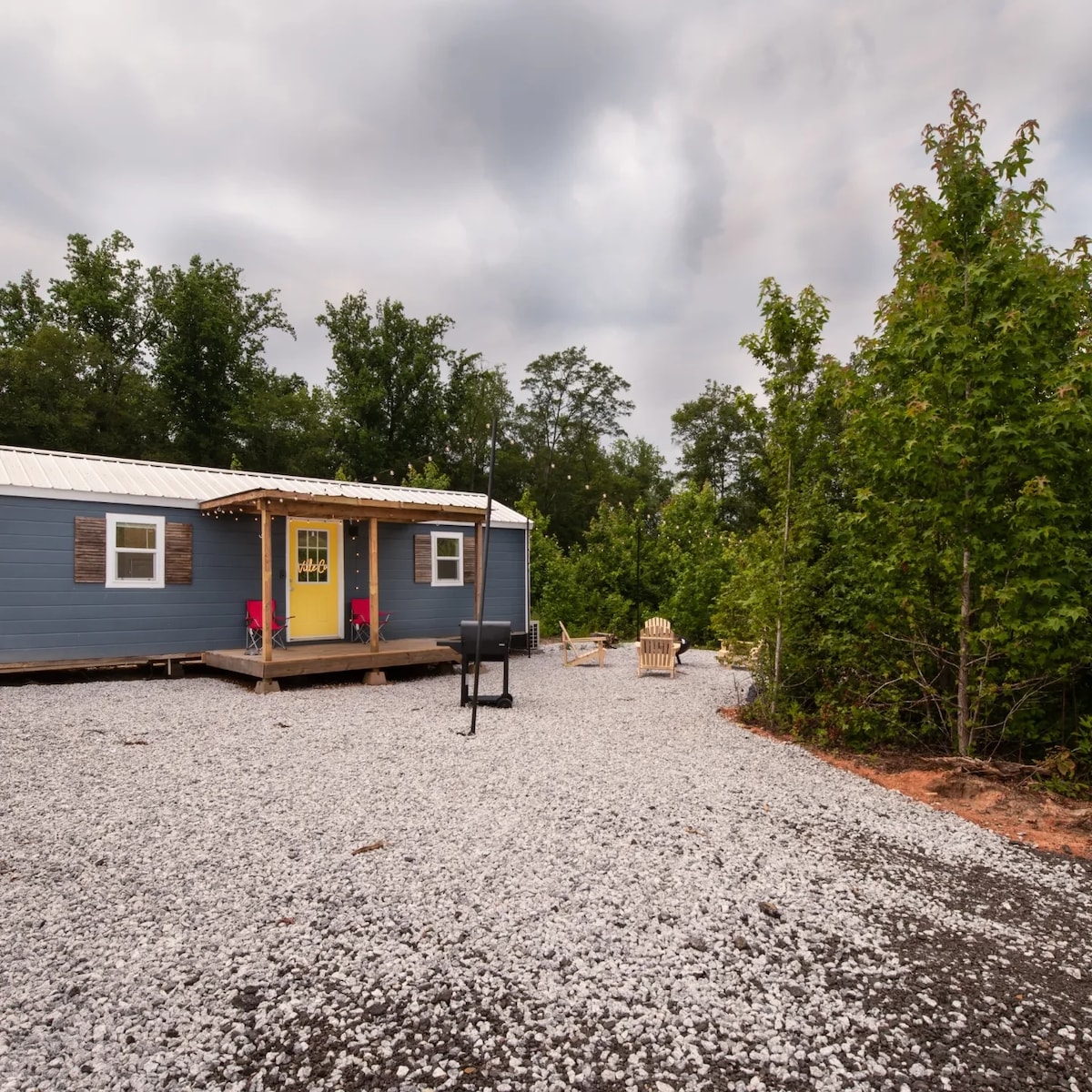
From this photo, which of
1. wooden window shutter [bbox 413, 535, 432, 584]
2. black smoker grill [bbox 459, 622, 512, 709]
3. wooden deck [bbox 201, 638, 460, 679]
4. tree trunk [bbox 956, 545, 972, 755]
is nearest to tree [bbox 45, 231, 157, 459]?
wooden window shutter [bbox 413, 535, 432, 584]

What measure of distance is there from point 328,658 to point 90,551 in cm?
331

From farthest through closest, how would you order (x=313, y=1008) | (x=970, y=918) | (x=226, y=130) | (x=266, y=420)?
(x=266, y=420), (x=226, y=130), (x=970, y=918), (x=313, y=1008)

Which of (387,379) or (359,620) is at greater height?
(387,379)

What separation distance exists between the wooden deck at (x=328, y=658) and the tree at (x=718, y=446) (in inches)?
766

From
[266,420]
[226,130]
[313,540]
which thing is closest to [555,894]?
[313,540]

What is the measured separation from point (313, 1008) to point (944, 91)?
6914mm

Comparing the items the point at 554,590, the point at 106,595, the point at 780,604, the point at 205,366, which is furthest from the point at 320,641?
the point at 205,366

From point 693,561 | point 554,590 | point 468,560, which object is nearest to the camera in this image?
point 468,560

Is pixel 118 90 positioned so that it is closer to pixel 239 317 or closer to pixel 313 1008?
pixel 313 1008

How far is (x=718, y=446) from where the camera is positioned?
95.3ft

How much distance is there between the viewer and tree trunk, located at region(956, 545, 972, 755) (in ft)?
16.3

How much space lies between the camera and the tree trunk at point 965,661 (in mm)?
4977

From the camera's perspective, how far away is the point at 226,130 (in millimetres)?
10344

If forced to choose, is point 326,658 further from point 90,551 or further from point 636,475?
point 636,475
